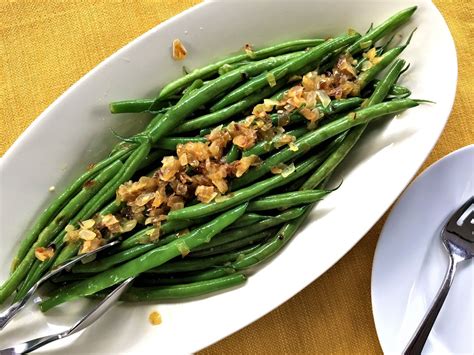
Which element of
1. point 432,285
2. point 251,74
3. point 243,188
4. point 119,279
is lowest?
point 432,285

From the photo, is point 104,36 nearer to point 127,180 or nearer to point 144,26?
point 144,26

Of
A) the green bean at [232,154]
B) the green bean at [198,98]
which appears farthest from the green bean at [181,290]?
the green bean at [198,98]

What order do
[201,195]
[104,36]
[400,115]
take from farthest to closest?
[104,36], [400,115], [201,195]

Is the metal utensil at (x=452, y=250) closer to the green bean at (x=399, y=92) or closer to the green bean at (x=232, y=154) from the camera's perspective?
the green bean at (x=399, y=92)

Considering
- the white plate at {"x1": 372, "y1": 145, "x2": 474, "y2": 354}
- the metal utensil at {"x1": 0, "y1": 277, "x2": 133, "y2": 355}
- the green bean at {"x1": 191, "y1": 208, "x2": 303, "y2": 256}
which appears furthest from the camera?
the white plate at {"x1": 372, "y1": 145, "x2": 474, "y2": 354}

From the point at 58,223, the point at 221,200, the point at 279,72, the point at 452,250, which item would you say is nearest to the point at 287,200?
the point at 221,200

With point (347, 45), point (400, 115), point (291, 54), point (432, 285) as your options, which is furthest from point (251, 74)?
point (432, 285)

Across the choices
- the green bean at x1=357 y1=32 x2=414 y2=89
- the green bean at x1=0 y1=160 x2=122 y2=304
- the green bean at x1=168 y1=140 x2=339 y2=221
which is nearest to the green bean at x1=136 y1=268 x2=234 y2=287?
the green bean at x1=168 y1=140 x2=339 y2=221

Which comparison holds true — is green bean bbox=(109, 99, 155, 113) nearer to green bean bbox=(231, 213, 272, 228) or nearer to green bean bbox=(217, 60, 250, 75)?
green bean bbox=(217, 60, 250, 75)
